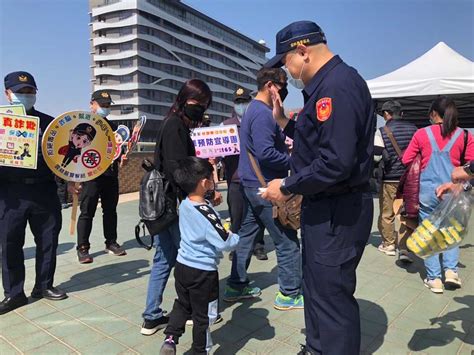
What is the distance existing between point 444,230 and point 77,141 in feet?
9.71

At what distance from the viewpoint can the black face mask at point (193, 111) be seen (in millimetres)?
2609

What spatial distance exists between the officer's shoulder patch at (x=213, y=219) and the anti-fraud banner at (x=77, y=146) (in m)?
1.57

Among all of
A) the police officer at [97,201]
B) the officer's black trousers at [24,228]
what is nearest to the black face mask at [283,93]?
the officer's black trousers at [24,228]

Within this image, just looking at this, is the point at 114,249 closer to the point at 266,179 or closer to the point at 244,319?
the point at 244,319

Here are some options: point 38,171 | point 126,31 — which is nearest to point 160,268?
point 38,171

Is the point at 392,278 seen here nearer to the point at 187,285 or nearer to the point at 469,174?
the point at 469,174

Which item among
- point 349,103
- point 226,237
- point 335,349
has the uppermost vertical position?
point 349,103

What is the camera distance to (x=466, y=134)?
3492 millimetres

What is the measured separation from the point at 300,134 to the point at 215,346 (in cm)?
161

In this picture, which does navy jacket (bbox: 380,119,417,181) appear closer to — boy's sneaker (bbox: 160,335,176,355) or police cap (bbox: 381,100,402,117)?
police cap (bbox: 381,100,402,117)

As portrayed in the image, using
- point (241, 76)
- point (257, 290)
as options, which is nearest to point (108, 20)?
point (241, 76)

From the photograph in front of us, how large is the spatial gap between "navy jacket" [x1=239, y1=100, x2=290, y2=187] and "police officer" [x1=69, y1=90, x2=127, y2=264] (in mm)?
2111

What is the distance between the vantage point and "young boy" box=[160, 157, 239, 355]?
2.21m

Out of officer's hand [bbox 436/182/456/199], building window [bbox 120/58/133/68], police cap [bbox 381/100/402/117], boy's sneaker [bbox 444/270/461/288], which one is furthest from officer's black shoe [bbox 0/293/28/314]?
building window [bbox 120/58/133/68]
